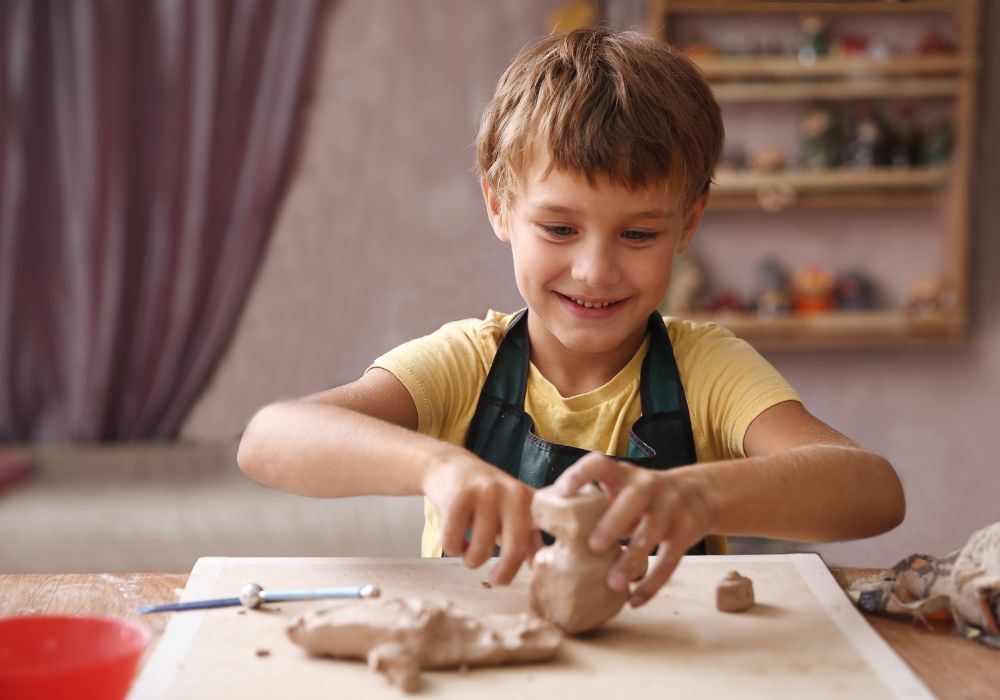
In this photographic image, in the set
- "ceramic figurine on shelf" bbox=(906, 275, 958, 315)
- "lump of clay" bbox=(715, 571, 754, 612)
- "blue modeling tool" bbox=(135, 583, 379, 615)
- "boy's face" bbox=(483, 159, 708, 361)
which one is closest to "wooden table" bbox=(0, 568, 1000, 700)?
"blue modeling tool" bbox=(135, 583, 379, 615)

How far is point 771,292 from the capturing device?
9.86 feet

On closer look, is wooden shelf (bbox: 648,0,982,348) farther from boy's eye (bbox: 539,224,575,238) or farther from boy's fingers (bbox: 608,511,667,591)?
boy's fingers (bbox: 608,511,667,591)

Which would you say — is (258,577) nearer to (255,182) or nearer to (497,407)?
(497,407)

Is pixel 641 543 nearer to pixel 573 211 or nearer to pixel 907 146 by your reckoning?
pixel 573 211

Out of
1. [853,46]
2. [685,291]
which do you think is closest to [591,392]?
[685,291]

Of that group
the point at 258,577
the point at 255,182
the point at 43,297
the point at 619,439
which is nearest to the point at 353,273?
the point at 255,182

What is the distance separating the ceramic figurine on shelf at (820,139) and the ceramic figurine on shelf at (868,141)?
0.05 meters

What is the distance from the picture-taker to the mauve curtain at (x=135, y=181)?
2.84 m

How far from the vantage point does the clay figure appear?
0.86 meters

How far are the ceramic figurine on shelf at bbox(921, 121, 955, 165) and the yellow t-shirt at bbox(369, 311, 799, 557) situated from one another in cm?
192

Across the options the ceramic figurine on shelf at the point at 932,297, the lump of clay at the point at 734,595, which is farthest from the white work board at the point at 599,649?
the ceramic figurine on shelf at the point at 932,297

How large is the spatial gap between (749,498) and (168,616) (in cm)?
52

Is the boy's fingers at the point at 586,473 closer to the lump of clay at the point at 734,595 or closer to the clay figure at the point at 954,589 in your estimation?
the lump of clay at the point at 734,595

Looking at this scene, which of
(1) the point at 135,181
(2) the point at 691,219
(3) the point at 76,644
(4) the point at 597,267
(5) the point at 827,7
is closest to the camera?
(3) the point at 76,644
